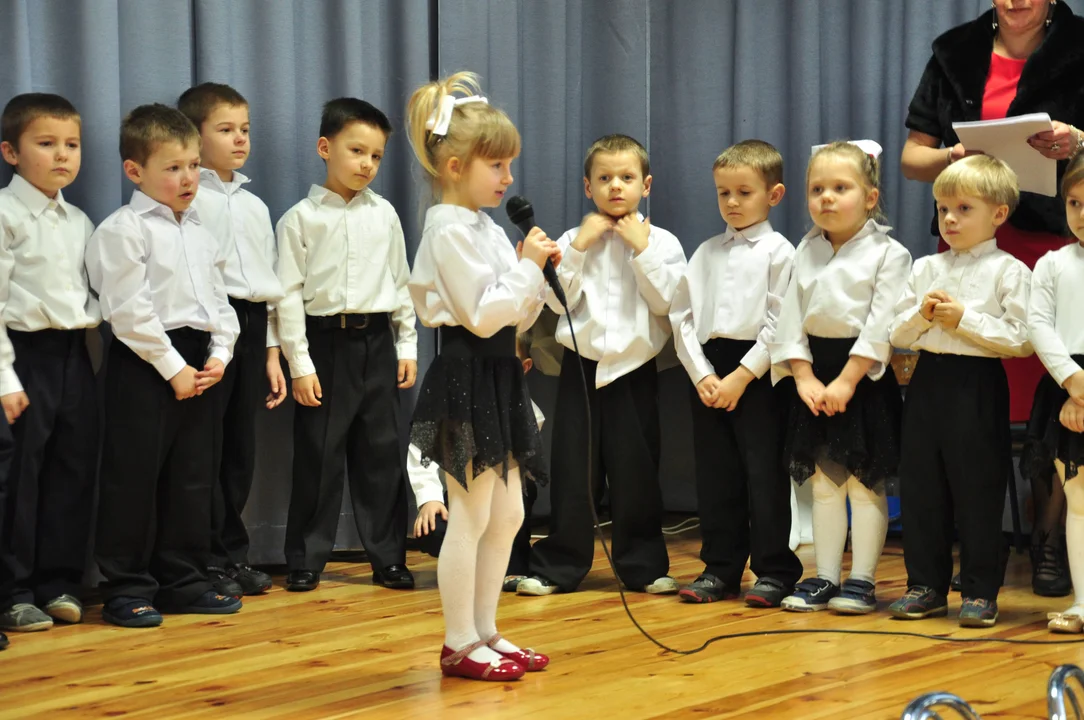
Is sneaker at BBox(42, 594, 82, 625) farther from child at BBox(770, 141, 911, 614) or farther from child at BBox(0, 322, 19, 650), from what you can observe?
child at BBox(770, 141, 911, 614)

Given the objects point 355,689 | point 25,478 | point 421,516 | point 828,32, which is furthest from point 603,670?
point 828,32

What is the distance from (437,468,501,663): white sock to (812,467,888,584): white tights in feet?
3.35

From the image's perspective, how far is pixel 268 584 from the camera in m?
3.42

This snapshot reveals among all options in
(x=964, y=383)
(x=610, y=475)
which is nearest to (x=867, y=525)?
(x=964, y=383)

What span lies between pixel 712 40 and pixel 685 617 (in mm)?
2270

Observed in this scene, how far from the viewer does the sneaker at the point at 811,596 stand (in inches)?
121

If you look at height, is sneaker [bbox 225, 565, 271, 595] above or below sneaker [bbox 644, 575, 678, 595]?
above

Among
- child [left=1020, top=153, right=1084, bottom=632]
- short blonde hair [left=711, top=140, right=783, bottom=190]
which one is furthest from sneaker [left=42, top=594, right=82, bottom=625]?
child [left=1020, top=153, right=1084, bottom=632]

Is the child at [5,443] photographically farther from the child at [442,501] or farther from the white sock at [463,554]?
the white sock at [463,554]

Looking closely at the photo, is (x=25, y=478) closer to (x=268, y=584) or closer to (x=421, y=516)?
(x=268, y=584)

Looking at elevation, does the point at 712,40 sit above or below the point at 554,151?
above

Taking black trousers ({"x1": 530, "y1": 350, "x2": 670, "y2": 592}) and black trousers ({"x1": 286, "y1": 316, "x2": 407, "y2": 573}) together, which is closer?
black trousers ({"x1": 530, "y1": 350, "x2": 670, "y2": 592})

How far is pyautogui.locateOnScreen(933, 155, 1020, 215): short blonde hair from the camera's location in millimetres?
2932

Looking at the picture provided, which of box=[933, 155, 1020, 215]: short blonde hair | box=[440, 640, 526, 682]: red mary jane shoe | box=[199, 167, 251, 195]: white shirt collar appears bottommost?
box=[440, 640, 526, 682]: red mary jane shoe
